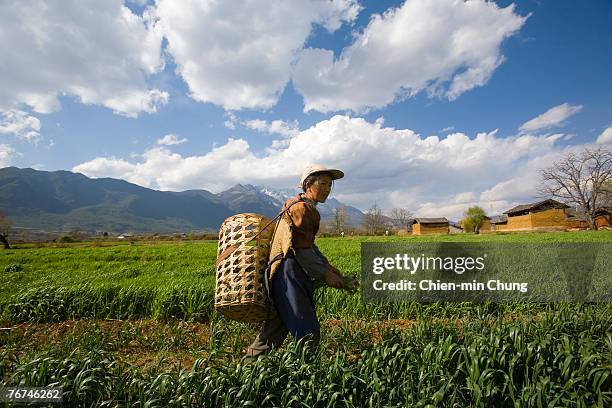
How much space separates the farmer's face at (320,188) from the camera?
3125mm

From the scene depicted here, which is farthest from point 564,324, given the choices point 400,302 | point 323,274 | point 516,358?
point 323,274

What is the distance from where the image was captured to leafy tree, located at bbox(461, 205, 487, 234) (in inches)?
2621

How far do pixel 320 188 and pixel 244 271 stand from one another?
1.02 metres

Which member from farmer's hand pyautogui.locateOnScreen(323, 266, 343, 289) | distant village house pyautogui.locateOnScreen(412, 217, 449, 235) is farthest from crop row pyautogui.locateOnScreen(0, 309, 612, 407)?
distant village house pyautogui.locateOnScreen(412, 217, 449, 235)

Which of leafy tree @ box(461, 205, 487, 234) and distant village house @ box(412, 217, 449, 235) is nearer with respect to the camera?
distant village house @ box(412, 217, 449, 235)

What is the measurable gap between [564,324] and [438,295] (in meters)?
2.30

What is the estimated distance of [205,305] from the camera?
18.4 ft

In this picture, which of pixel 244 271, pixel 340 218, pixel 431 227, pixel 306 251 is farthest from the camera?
pixel 340 218

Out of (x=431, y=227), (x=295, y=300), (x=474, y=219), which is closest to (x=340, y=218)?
(x=431, y=227)

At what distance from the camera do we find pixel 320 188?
10.3 ft

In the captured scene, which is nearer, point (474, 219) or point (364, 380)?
point (364, 380)

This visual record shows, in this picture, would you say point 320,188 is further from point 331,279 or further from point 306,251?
point 331,279

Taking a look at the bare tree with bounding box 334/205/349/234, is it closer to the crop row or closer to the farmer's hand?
the farmer's hand

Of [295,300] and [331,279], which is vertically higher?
[331,279]
